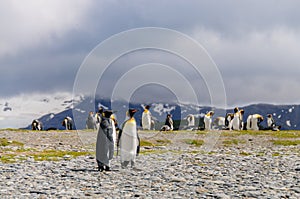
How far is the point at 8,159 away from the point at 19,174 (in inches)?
128

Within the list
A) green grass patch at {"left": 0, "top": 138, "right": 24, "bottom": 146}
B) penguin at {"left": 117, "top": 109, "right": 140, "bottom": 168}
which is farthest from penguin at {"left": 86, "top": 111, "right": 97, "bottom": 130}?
penguin at {"left": 117, "top": 109, "right": 140, "bottom": 168}

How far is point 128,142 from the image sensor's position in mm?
14312

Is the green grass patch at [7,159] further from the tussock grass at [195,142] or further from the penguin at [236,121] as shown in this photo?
the penguin at [236,121]

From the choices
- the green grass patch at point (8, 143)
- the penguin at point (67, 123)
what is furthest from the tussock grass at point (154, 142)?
the penguin at point (67, 123)

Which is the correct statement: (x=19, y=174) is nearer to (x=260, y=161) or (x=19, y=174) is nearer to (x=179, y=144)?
(x=260, y=161)

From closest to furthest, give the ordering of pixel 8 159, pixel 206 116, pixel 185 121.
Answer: pixel 8 159 → pixel 206 116 → pixel 185 121

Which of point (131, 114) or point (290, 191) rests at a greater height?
point (131, 114)

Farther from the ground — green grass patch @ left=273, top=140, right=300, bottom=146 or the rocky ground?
green grass patch @ left=273, top=140, right=300, bottom=146

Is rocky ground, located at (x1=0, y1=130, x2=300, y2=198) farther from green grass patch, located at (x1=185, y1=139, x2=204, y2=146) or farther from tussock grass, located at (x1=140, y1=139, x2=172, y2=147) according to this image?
green grass patch, located at (x1=185, y1=139, x2=204, y2=146)

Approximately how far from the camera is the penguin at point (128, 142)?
558 inches

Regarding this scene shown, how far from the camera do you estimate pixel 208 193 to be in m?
9.67

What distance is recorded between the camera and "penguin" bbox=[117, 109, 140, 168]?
14180 mm

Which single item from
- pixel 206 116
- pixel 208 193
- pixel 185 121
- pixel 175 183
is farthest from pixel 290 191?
pixel 185 121

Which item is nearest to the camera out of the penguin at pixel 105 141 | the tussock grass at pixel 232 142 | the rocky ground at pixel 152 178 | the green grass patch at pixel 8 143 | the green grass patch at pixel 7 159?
the rocky ground at pixel 152 178
